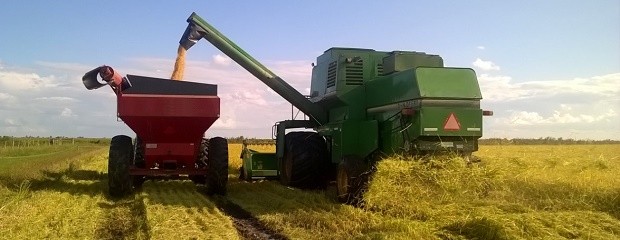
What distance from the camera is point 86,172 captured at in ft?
54.8

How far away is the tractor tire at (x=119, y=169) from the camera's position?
1105cm

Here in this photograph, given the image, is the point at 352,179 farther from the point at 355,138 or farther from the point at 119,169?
the point at 119,169

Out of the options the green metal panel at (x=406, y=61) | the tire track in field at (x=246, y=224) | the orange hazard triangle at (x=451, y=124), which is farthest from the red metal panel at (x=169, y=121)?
the orange hazard triangle at (x=451, y=124)

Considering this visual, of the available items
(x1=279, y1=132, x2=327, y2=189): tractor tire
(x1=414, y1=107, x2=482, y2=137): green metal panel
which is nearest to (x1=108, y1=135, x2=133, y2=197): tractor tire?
(x1=279, y1=132, x2=327, y2=189): tractor tire

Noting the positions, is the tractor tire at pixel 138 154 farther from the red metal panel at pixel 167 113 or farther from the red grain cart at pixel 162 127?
the red metal panel at pixel 167 113

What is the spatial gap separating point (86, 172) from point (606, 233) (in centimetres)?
1430

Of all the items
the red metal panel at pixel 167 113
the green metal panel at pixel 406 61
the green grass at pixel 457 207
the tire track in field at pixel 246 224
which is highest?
the green metal panel at pixel 406 61

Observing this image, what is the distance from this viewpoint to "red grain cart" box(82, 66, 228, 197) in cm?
1099

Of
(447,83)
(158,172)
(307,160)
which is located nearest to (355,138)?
(307,160)

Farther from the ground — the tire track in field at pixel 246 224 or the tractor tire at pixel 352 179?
the tractor tire at pixel 352 179

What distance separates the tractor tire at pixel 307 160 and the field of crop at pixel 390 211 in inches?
31.6

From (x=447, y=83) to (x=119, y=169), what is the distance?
21.0 feet

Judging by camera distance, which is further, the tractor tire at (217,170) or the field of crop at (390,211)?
the tractor tire at (217,170)

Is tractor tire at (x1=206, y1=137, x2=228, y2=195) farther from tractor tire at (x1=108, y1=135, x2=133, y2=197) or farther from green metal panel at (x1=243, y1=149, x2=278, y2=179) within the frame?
green metal panel at (x1=243, y1=149, x2=278, y2=179)
